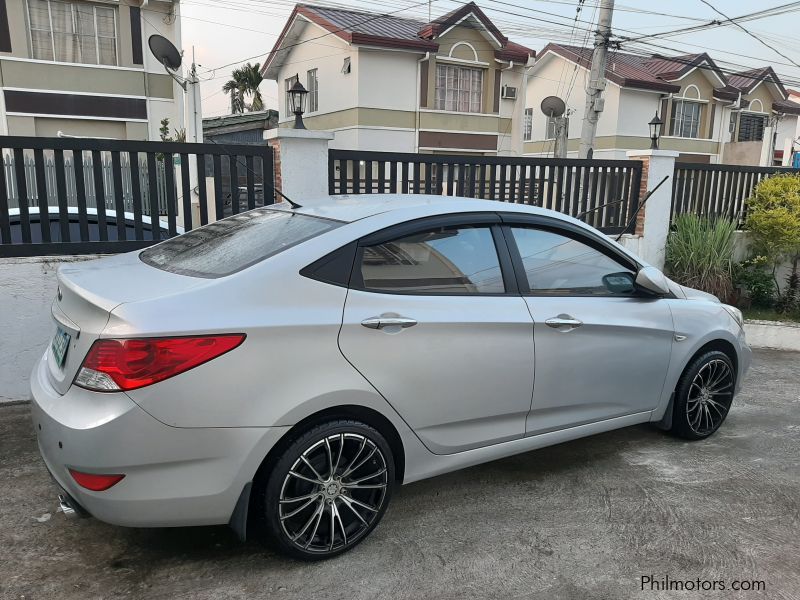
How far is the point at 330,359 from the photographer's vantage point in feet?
8.68

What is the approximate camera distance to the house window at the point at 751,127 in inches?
1257

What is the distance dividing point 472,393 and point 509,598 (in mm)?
898

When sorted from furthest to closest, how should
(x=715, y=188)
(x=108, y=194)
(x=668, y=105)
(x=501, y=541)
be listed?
(x=668, y=105)
(x=715, y=188)
(x=108, y=194)
(x=501, y=541)

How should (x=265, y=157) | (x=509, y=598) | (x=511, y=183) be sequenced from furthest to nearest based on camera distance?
(x=511, y=183), (x=265, y=157), (x=509, y=598)

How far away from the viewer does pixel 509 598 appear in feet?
8.67

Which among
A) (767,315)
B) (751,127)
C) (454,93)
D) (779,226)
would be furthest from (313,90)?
(751,127)

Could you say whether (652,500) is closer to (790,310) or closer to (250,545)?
(250,545)

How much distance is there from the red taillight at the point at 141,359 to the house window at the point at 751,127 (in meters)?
35.0

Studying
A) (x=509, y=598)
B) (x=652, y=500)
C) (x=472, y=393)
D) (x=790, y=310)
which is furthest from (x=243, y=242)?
(x=790, y=310)

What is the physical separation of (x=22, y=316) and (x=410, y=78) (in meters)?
19.2

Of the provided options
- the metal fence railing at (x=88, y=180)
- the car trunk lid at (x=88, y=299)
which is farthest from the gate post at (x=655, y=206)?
the car trunk lid at (x=88, y=299)

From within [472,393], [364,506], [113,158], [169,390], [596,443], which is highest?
[113,158]

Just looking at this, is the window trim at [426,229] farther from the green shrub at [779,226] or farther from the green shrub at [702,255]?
the green shrub at [779,226]

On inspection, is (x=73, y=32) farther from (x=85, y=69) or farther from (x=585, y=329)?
(x=585, y=329)
